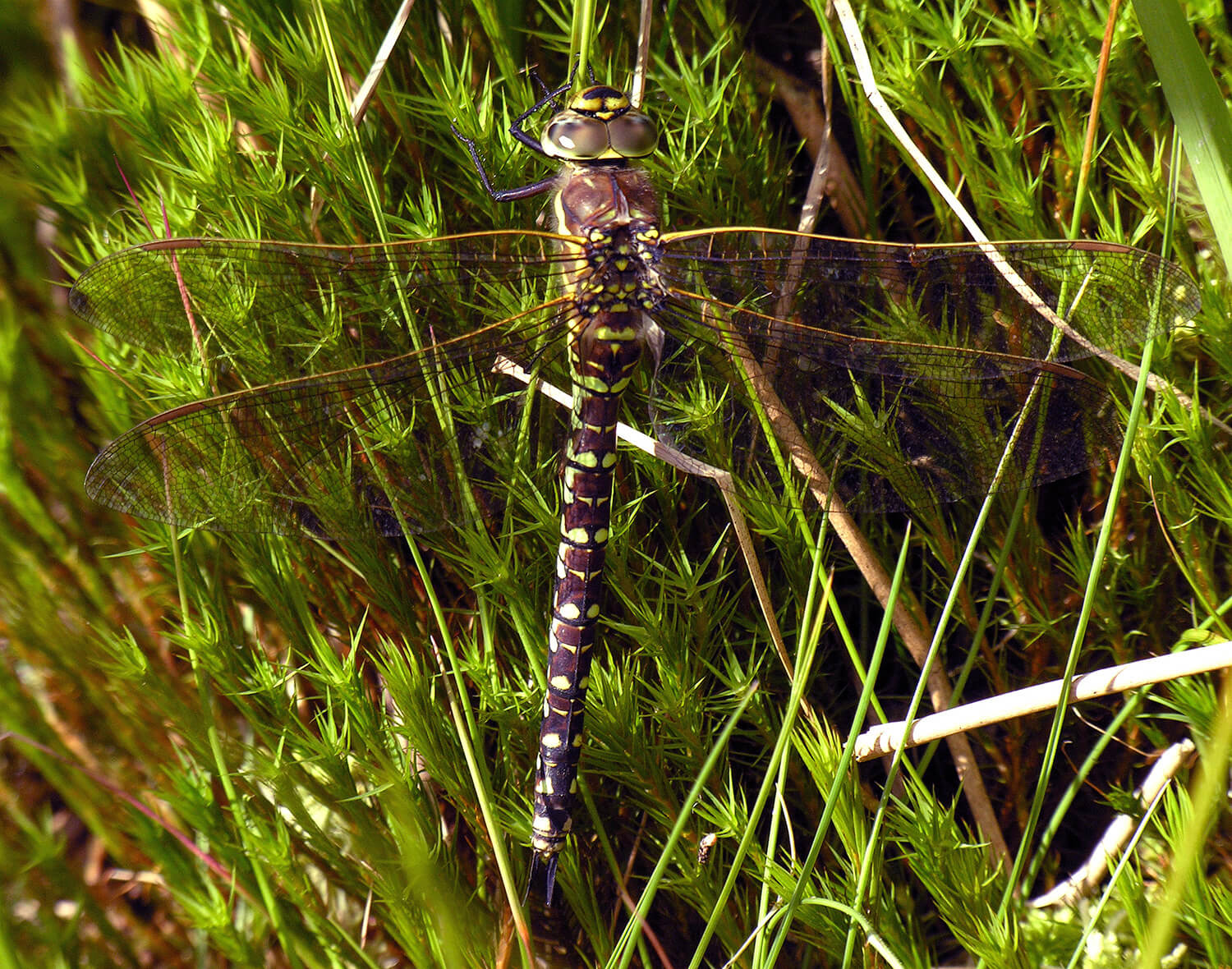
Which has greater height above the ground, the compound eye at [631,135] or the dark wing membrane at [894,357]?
the compound eye at [631,135]

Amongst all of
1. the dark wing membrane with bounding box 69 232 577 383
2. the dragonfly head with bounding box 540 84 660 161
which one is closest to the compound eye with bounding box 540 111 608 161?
the dragonfly head with bounding box 540 84 660 161

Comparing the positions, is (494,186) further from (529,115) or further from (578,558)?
(578,558)

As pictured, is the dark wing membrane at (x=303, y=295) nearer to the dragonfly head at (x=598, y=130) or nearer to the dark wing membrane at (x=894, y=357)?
the dragonfly head at (x=598, y=130)

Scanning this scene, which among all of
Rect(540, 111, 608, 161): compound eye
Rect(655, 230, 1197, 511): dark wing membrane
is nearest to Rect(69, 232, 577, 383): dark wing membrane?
Rect(540, 111, 608, 161): compound eye

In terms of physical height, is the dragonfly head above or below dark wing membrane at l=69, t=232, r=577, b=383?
above

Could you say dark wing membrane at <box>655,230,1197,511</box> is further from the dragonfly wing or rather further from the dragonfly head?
the dragonfly head

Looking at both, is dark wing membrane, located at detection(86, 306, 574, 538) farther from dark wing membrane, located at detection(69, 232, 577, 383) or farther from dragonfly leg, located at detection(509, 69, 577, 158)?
dragonfly leg, located at detection(509, 69, 577, 158)

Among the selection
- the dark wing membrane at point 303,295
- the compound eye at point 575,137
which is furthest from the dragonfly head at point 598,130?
the dark wing membrane at point 303,295
